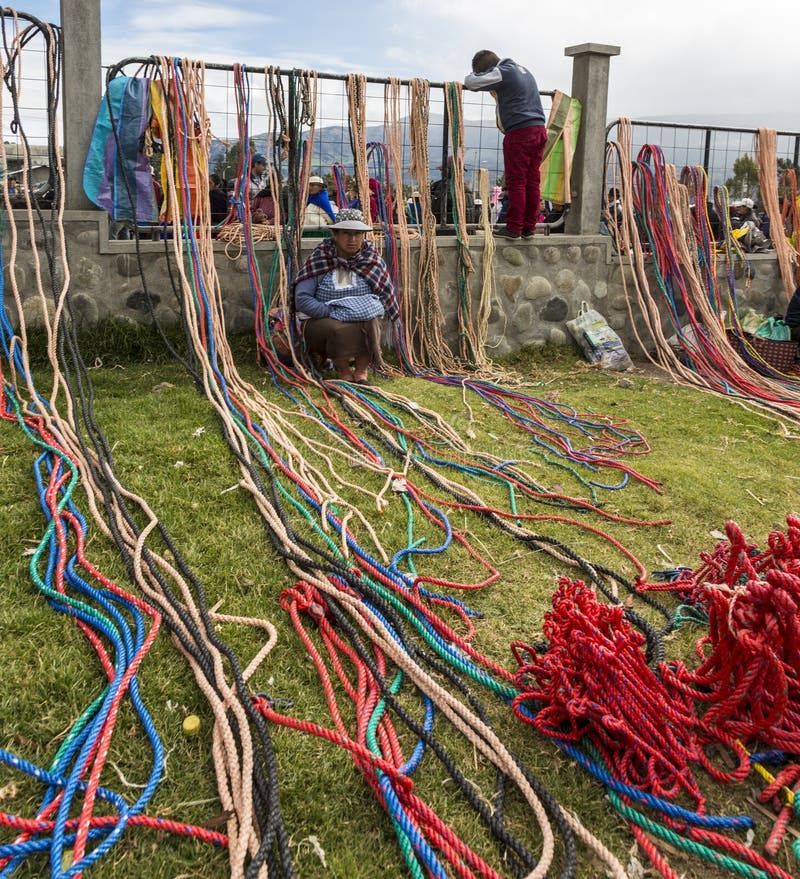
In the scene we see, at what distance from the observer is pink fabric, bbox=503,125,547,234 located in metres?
6.68

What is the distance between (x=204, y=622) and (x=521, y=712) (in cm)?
101

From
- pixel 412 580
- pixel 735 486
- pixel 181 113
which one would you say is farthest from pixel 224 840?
pixel 181 113

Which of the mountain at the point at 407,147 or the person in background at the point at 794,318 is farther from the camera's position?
the person in background at the point at 794,318

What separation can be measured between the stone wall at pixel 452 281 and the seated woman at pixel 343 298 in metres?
0.60

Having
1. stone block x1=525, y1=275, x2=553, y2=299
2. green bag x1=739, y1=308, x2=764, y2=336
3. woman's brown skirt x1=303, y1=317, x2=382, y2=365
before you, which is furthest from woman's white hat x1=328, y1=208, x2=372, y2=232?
green bag x1=739, y1=308, x2=764, y2=336

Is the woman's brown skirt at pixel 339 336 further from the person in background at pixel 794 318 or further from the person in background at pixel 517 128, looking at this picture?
the person in background at pixel 794 318

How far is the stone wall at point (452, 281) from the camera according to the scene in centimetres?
539

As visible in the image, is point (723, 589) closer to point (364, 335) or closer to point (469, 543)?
point (469, 543)

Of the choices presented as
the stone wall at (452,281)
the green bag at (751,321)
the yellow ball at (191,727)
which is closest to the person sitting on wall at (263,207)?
the stone wall at (452,281)

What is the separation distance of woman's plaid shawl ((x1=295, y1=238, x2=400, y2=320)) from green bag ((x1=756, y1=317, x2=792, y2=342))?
3.66 meters

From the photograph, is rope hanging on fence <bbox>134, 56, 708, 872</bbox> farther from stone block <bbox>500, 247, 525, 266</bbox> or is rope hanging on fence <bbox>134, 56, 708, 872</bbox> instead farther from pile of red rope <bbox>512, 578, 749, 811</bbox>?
stone block <bbox>500, 247, 525, 266</bbox>

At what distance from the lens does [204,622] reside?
101 inches

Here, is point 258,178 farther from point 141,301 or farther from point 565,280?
point 565,280

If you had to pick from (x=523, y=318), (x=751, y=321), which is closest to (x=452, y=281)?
(x=523, y=318)
